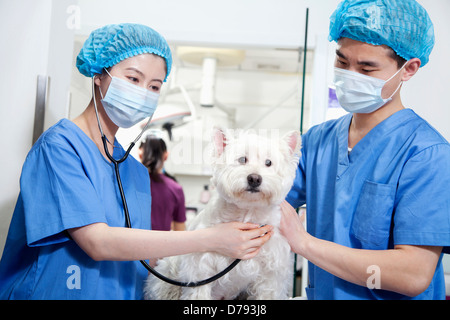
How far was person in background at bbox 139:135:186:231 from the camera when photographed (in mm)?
2428

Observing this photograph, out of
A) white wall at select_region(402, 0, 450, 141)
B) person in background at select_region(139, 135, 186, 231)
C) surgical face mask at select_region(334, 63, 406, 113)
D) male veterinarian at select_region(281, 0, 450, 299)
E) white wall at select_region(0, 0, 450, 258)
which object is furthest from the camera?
person in background at select_region(139, 135, 186, 231)

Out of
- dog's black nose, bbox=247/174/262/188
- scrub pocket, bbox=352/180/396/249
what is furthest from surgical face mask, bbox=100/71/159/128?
scrub pocket, bbox=352/180/396/249

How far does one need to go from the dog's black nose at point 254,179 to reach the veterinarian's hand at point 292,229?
173 millimetres

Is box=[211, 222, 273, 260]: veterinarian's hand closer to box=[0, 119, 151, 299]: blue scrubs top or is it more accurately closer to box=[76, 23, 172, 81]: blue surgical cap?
box=[0, 119, 151, 299]: blue scrubs top

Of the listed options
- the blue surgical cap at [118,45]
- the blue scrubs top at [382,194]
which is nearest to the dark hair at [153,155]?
the blue surgical cap at [118,45]

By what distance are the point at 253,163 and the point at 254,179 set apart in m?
0.08

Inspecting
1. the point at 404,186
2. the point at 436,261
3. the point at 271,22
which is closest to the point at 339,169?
the point at 404,186

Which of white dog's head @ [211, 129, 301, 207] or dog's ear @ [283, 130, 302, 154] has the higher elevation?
dog's ear @ [283, 130, 302, 154]

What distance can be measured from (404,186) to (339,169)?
0.19m

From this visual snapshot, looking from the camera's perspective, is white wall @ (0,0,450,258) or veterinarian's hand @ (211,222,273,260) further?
white wall @ (0,0,450,258)

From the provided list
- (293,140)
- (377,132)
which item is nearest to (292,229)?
(293,140)

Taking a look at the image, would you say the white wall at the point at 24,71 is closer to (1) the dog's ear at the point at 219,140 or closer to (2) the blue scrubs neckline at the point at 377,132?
(1) the dog's ear at the point at 219,140

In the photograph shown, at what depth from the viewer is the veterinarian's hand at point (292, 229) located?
95cm

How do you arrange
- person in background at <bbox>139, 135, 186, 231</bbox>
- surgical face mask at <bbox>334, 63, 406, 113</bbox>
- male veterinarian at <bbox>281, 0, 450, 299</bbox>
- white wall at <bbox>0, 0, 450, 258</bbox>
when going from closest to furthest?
male veterinarian at <bbox>281, 0, 450, 299</bbox> → surgical face mask at <bbox>334, 63, 406, 113</bbox> → white wall at <bbox>0, 0, 450, 258</bbox> → person in background at <bbox>139, 135, 186, 231</bbox>
